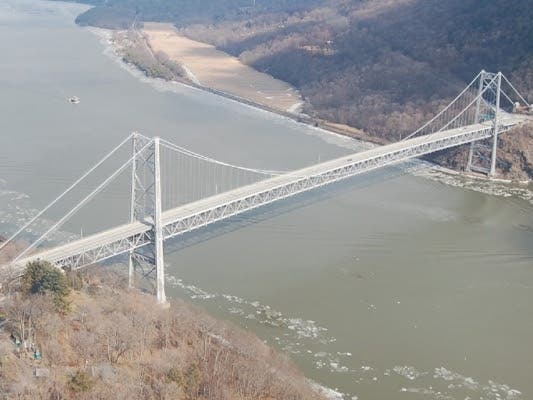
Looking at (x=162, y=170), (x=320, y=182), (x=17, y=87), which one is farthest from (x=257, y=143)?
(x=17, y=87)

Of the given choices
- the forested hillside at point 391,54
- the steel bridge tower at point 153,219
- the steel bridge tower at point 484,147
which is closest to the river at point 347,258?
the steel bridge tower at point 153,219

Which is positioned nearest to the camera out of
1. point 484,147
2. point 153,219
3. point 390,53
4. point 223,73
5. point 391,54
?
point 153,219

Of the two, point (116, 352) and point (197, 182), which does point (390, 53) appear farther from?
point (116, 352)

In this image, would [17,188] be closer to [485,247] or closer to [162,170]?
[162,170]

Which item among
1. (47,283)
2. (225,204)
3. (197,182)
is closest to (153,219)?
(225,204)

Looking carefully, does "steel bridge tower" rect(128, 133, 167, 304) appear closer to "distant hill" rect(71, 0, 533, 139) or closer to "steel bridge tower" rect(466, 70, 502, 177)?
"steel bridge tower" rect(466, 70, 502, 177)

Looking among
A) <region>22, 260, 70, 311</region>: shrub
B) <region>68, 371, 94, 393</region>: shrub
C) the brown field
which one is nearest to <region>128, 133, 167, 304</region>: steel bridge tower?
<region>22, 260, 70, 311</region>: shrub

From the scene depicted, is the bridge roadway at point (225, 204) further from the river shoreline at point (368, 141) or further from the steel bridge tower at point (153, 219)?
the river shoreline at point (368, 141)
